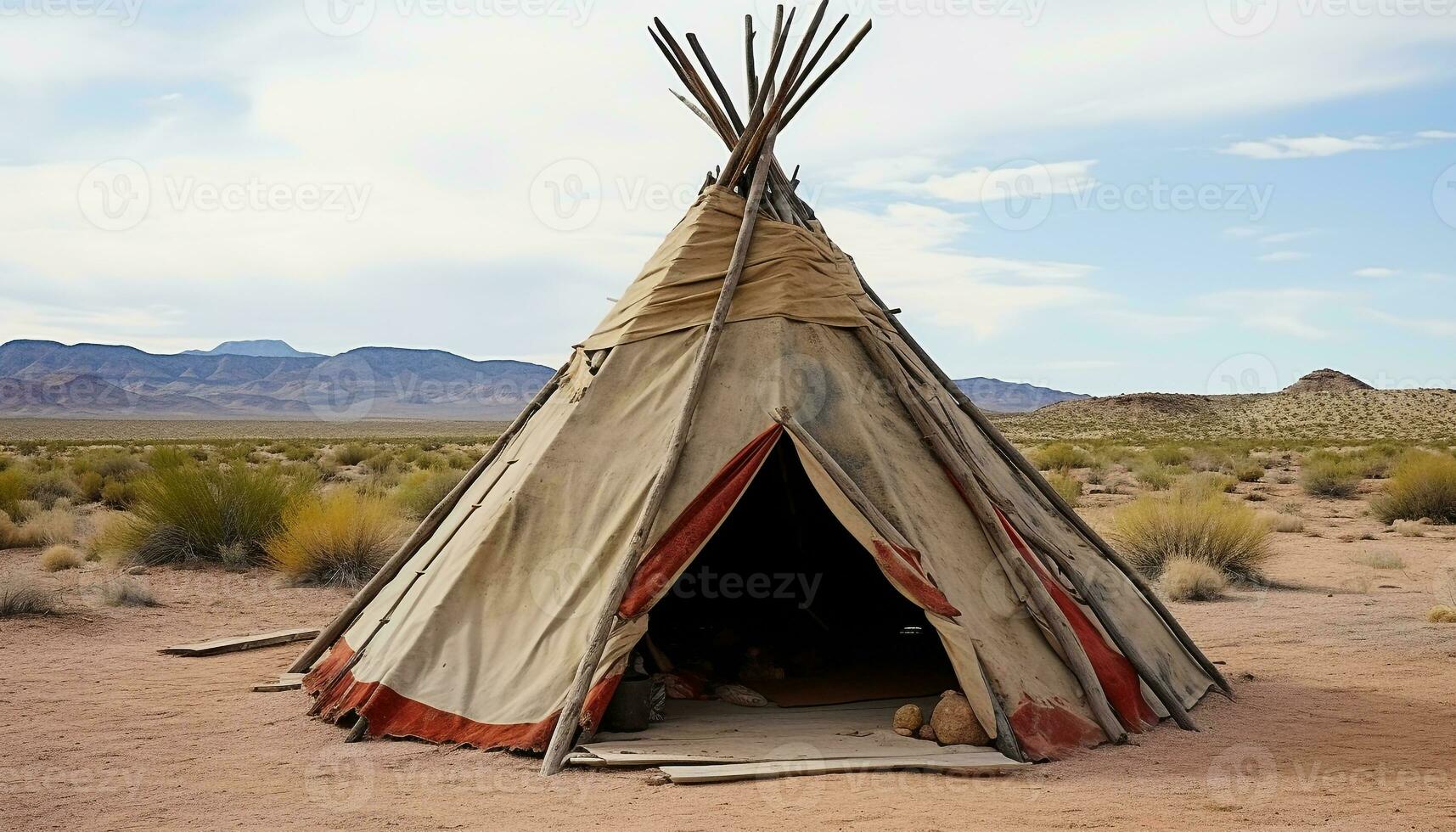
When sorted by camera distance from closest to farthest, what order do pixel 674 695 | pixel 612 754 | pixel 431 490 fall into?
pixel 612 754
pixel 674 695
pixel 431 490

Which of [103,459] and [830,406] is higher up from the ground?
[830,406]

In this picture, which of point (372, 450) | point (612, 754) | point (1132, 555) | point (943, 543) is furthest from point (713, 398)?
point (372, 450)

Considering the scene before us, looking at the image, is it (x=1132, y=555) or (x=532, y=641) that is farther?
(x=1132, y=555)

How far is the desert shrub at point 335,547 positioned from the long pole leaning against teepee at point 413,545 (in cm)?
477

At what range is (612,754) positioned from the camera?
5609mm

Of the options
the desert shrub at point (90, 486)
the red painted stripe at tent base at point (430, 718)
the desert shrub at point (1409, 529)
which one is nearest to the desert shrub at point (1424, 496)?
the desert shrub at point (1409, 529)

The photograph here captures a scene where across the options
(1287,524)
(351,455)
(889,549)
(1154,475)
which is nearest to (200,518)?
(889,549)

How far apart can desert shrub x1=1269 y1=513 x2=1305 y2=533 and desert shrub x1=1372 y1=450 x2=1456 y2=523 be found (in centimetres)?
165

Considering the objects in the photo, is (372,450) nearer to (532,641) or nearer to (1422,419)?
(532,641)

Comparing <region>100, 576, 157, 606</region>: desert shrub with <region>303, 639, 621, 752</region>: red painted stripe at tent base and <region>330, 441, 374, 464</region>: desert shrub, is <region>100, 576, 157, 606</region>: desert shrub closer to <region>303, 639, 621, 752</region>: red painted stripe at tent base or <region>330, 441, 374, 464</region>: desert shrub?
<region>303, 639, 621, 752</region>: red painted stripe at tent base

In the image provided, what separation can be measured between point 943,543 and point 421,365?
439 ft

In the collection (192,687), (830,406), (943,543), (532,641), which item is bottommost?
(192,687)

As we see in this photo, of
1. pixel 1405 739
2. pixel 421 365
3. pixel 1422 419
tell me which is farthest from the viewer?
pixel 421 365

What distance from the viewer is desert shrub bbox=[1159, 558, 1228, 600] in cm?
1219
